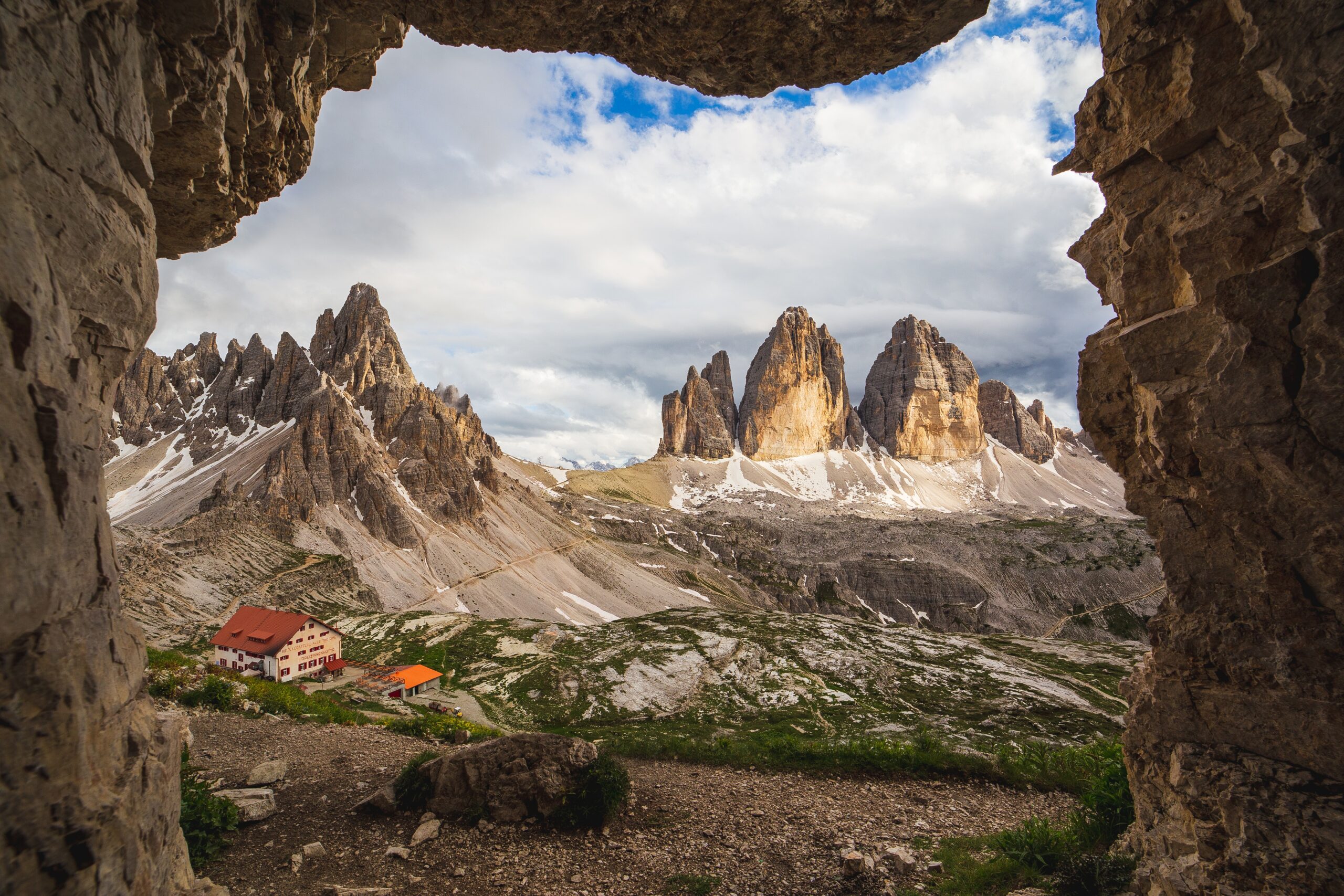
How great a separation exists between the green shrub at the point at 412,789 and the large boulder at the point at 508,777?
11 centimetres

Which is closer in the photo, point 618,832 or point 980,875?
point 980,875

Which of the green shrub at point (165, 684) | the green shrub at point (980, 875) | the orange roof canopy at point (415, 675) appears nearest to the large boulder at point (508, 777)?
the green shrub at point (980, 875)

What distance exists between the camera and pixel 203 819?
9.57m

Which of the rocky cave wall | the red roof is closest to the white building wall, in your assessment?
the red roof

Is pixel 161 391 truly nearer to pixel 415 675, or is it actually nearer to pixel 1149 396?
pixel 415 675

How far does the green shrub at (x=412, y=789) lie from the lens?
11234 millimetres

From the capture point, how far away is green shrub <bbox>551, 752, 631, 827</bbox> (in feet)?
36.2

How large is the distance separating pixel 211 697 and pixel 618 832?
1540 centimetres

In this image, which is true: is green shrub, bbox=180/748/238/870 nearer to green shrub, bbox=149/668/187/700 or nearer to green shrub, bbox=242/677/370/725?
green shrub, bbox=242/677/370/725

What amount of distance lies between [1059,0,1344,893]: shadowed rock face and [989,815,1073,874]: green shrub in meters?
2.18

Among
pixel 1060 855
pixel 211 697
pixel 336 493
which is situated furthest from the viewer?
pixel 336 493

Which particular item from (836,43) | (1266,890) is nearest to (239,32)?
(836,43)

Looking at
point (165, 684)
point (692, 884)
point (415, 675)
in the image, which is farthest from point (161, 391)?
point (692, 884)

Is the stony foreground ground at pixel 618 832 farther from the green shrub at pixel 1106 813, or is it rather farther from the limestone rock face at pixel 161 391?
the limestone rock face at pixel 161 391
